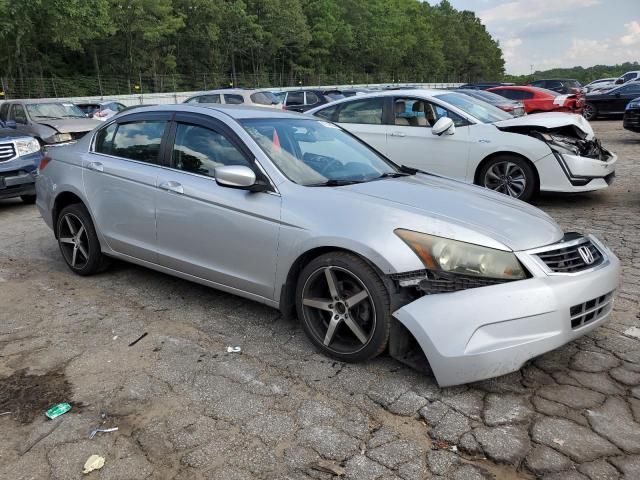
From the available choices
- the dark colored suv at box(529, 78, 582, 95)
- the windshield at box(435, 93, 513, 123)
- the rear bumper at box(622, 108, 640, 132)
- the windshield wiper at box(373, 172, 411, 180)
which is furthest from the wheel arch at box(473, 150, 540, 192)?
the dark colored suv at box(529, 78, 582, 95)

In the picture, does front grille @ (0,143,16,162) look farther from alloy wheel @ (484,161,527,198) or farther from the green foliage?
the green foliage

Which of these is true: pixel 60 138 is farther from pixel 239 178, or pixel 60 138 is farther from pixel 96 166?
pixel 239 178

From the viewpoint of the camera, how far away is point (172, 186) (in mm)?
4133

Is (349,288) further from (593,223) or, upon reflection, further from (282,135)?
(593,223)

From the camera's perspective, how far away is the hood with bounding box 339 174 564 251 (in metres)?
3.15

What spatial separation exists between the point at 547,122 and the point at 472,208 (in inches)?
187

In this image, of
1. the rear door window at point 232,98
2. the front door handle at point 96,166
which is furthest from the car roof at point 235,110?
the rear door window at point 232,98

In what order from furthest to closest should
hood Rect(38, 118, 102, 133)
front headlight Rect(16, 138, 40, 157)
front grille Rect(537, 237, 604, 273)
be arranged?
1. hood Rect(38, 118, 102, 133)
2. front headlight Rect(16, 138, 40, 157)
3. front grille Rect(537, 237, 604, 273)

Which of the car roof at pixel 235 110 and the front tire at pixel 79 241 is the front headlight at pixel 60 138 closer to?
the front tire at pixel 79 241

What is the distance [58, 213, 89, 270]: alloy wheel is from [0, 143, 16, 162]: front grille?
407cm

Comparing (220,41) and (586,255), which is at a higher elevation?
(220,41)

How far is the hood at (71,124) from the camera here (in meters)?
11.7

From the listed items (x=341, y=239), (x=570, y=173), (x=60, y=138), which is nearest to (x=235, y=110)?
(x=341, y=239)

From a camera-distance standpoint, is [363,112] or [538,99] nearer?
[363,112]
